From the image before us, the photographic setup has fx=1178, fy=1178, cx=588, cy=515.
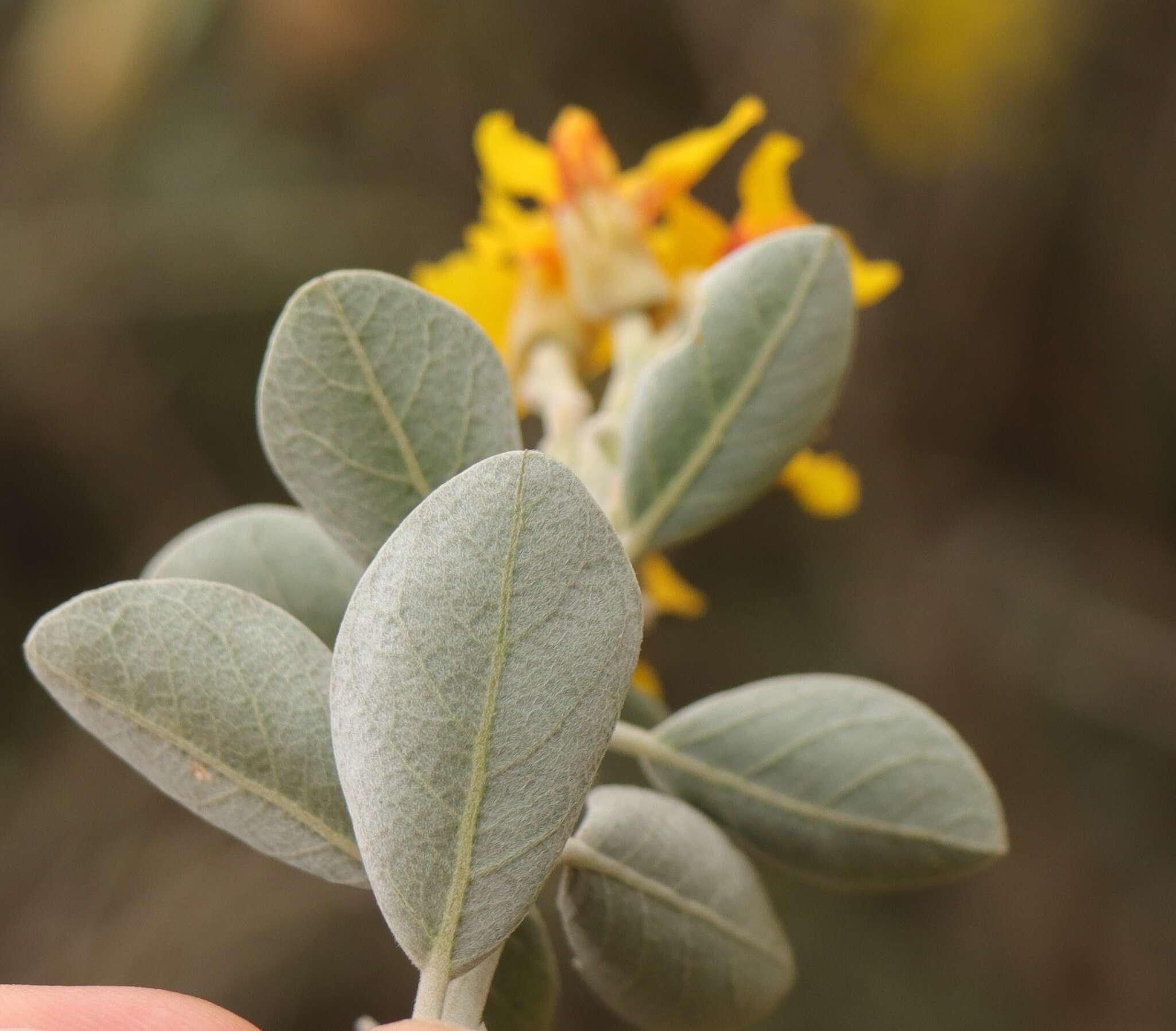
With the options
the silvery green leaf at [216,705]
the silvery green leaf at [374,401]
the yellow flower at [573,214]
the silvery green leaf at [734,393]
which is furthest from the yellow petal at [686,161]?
the silvery green leaf at [216,705]

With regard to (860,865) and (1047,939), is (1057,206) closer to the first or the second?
(1047,939)

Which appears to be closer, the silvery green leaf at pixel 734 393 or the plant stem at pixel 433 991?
the plant stem at pixel 433 991

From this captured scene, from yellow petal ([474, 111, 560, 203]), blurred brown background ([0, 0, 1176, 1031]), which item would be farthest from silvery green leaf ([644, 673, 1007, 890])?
blurred brown background ([0, 0, 1176, 1031])

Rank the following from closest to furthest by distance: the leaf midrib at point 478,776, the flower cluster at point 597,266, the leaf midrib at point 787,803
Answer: the leaf midrib at point 478,776, the leaf midrib at point 787,803, the flower cluster at point 597,266

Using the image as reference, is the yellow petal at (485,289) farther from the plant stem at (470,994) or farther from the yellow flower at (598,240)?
the plant stem at (470,994)

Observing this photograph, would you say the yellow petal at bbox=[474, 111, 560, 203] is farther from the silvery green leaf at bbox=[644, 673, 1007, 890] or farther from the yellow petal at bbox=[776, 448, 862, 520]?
the silvery green leaf at bbox=[644, 673, 1007, 890]

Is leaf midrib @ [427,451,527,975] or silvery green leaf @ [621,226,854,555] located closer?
leaf midrib @ [427,451,527,975]
